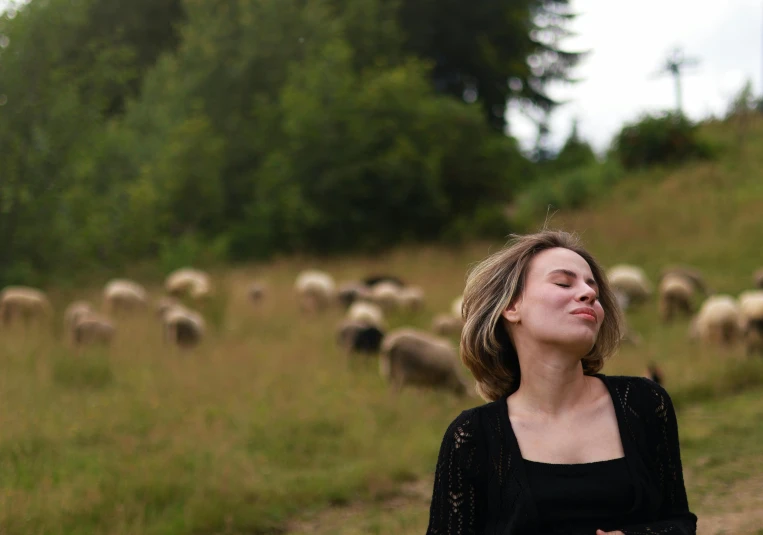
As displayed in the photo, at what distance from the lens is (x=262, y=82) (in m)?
29.8

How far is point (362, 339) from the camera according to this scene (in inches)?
495

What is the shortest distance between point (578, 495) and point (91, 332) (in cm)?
1078

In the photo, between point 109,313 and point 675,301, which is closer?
point 109,313

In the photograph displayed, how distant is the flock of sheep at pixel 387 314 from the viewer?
11.0 metres

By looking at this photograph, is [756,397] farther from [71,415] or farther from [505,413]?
[505,413]

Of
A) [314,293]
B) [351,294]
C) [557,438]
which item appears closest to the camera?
[557,438]

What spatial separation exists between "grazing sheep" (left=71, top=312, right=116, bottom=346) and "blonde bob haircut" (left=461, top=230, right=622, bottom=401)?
1013 cm

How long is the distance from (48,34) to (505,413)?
50.0 feet

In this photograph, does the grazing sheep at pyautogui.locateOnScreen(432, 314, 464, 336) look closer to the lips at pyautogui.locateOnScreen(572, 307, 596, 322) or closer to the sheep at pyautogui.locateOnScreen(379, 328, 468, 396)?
the sheep at pyautogui.locateOnScreen(379, 328, 468, 396)

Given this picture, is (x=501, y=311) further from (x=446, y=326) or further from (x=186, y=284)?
(x=186, y=284)

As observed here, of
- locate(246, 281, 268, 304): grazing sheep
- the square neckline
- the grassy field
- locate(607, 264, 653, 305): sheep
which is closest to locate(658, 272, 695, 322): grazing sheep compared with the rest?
the grassy field

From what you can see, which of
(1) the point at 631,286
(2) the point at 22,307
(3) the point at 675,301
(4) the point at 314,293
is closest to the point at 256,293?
(4) the point at 314,293

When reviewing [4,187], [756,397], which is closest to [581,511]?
[756,397]

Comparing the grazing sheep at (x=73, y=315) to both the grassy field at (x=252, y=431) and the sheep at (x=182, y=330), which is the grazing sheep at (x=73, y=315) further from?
the sheep at (x=182, y=330)
